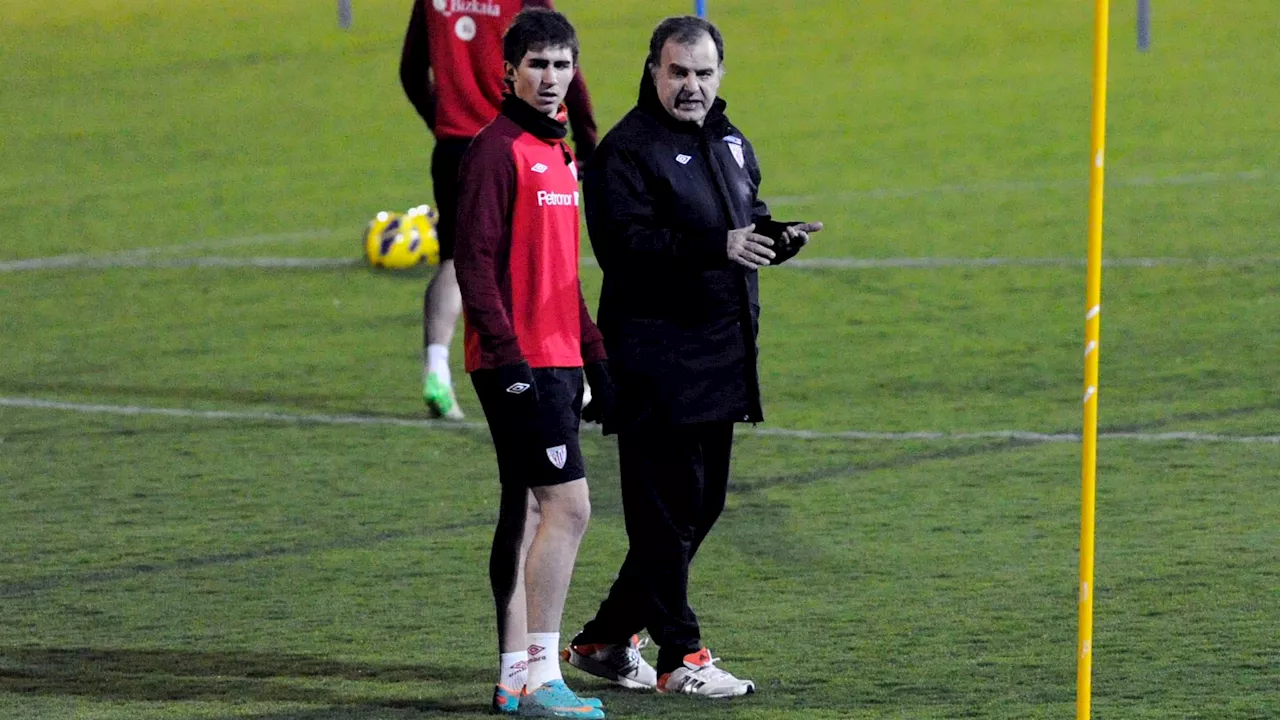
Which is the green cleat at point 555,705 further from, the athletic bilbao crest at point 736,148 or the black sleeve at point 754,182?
the athletic bilbao crest at point 736,148

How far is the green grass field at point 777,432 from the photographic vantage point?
6445mm

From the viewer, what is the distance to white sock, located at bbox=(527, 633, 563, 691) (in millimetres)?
5867

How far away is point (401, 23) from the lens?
1067 inches

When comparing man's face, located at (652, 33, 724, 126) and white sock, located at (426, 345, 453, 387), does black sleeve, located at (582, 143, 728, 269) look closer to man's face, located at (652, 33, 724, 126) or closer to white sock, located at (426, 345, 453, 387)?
man's face, located at (652, 33, 724, 126)

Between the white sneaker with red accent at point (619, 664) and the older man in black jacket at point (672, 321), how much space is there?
0.07 metres

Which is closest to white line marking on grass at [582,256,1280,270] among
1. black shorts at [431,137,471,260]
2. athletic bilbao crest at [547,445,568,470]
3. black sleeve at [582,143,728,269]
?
black shorts at [431,137,471,260]

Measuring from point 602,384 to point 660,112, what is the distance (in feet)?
2.35

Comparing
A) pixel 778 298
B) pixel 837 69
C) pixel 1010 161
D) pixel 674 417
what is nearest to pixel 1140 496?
pixel 674 417

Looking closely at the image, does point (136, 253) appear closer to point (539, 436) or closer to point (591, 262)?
point (591, 262)

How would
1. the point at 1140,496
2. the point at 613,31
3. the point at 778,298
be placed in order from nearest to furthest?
1. the point at 1140,496
2. the point at 778,298
3. the point at 613,31

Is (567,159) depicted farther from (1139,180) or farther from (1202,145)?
(1202,145)

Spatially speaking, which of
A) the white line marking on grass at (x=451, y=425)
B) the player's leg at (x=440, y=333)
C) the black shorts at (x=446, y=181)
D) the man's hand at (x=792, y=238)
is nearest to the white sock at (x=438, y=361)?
the player's leg at (x=440, y=333)

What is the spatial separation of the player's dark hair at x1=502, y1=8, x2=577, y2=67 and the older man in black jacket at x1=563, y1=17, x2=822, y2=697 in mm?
252

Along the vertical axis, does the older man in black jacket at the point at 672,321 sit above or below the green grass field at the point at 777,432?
above
